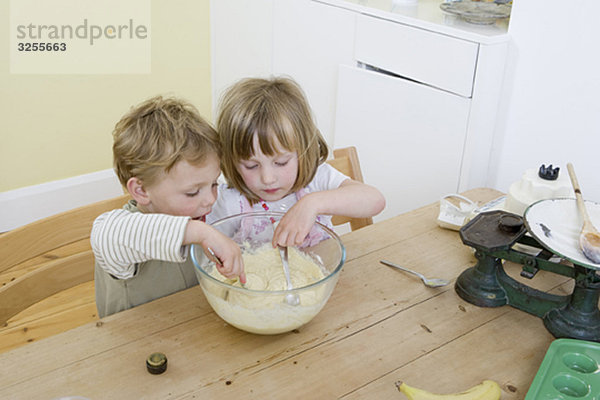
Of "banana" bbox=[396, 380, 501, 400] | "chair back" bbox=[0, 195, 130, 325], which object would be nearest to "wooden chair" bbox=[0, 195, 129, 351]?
"chair back" bbox=[0, 195, 130, 325]

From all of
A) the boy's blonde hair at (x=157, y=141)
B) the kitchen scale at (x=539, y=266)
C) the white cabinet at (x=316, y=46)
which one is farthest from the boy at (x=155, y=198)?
the white cabinet at (x=316, y=46)

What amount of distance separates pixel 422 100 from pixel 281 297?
125 cm

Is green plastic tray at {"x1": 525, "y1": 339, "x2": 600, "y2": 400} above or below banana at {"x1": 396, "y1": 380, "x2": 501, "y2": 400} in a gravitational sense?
above

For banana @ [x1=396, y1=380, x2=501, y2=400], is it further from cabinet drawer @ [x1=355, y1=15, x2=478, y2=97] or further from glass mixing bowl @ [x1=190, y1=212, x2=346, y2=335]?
cabinet drawer @ [x1=355, y1=15, x2=478, y2=97]

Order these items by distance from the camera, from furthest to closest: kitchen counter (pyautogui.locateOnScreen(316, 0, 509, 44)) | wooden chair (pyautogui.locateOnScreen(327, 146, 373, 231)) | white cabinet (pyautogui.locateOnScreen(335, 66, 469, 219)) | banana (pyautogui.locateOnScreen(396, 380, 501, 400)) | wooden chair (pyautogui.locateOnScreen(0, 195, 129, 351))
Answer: white cabinet (pyautogui.locateOnScreen(335, 66, 469, 219))
kitchen counter (pyautogui.locateOnScreen(316, 0, 509, 44))
wooden chair (pyautogui.locateOnScreen(327, 146, 373, 231))
wooden chair (pyautogui.locateOnScreen(0, 195, 129, 351))
banana (pyautogui.locateOnScreen(396, 380, 501, 400))

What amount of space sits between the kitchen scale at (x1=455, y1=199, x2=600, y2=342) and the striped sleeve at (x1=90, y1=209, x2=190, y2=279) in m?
0.51

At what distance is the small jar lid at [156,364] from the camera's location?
0.93m

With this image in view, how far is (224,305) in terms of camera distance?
3.23 ft

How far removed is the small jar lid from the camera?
3.05ft

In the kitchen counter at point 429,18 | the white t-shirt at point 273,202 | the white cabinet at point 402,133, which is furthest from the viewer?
the white cabinet at point 402,133

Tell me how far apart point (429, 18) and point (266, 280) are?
130cm

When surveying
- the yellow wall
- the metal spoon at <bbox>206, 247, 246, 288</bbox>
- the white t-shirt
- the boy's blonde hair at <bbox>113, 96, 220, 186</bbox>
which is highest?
the boy's blonde hair at <bbox>113, 96, 220, 186</bbox>

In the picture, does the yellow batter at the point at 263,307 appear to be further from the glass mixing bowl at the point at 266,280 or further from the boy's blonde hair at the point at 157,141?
the boy's blonde hair at the point at 157,141

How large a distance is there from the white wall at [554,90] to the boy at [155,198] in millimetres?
1049
